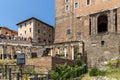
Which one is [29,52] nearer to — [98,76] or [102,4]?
[102,4]

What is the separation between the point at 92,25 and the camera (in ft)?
191

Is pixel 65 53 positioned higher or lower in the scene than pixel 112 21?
lower

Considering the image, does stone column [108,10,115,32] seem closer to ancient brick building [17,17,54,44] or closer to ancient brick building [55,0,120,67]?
ancient brick building [55,0,120,67]

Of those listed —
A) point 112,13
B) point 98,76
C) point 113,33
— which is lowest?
point 98,76

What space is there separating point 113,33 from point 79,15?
1142 centimetres

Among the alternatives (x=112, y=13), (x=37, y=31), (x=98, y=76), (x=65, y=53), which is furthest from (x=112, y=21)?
(x=37, y=31)

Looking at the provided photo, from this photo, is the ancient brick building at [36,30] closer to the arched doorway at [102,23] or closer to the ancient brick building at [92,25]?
the ancient brick building at [92,25]

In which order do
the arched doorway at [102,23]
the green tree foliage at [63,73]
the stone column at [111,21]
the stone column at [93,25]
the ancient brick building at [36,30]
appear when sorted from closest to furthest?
the green tree foliage at [63,73]
the stone column at [111,21]
the stone column at [93,25]
the arched doorway at [102,23]
the ancient brick building at [36,30]

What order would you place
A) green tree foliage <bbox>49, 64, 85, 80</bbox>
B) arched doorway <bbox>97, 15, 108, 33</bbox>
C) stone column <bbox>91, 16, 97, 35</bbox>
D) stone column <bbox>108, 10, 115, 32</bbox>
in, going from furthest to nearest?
arched doorway <bbox>97, 15, 108, 33</bbox>
stone column <bbox>91, 16, 97, 35</bbox>
stone column <bbox>108, 10, 115, 32</bbox>
green tree foliage <bbox>49, 64, 85, 80</bbox>

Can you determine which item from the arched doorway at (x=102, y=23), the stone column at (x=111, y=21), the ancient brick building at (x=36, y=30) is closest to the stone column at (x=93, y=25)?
the arched doorway at (x=102, y=23)

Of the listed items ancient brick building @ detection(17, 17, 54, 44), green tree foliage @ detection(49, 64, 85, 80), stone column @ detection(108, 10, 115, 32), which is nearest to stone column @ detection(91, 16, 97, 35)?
stone column @ detection(108, 10, 115, 32)

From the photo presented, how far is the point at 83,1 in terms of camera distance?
62.1m

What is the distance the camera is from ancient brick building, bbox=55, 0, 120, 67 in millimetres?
52500

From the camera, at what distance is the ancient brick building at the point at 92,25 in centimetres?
5250
